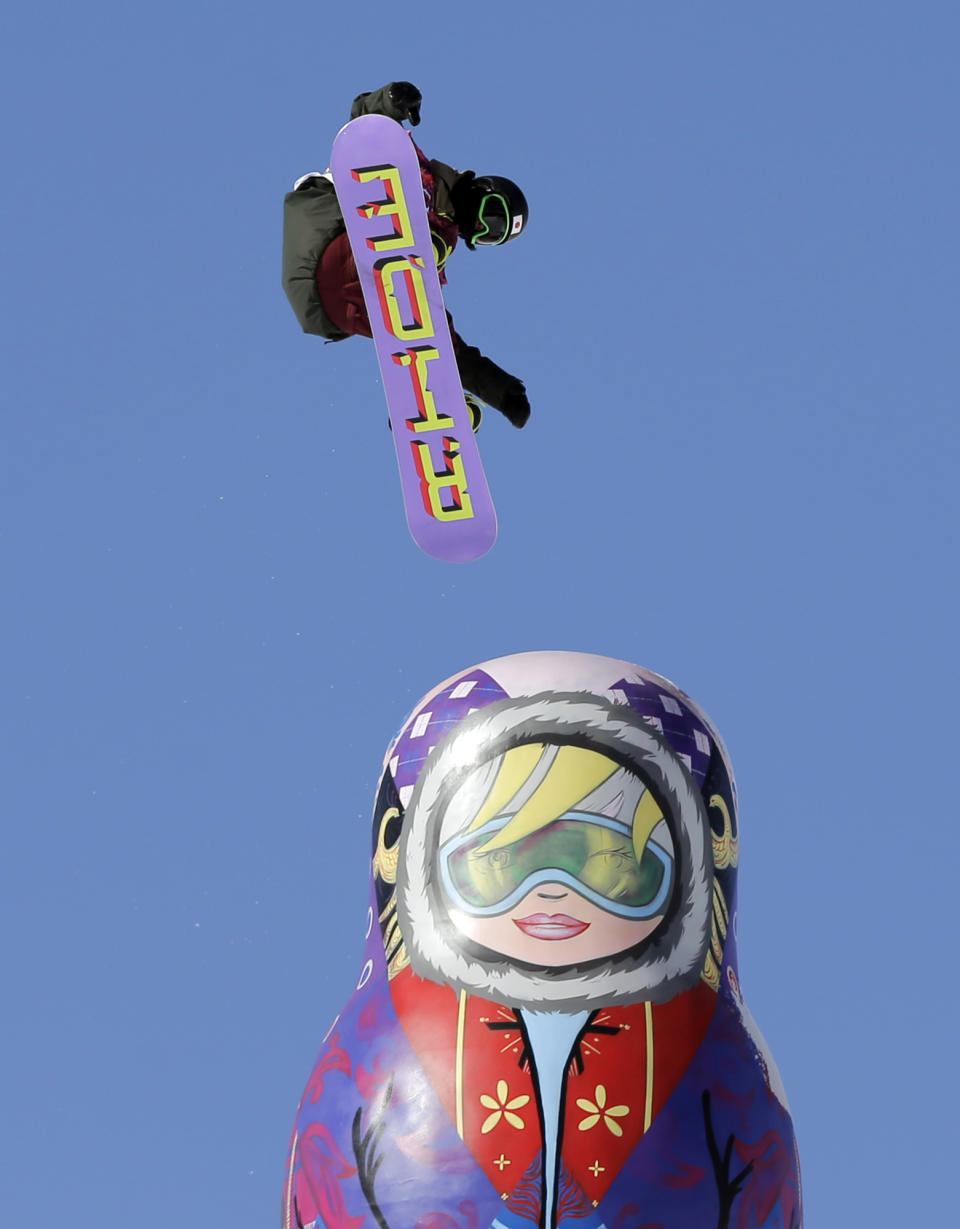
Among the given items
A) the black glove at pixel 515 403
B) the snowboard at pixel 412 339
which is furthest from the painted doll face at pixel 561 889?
the black glove at pixel 515 403

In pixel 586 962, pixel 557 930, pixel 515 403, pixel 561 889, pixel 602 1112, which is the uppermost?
pixel 515 403

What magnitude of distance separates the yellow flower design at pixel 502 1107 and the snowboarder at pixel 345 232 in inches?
179

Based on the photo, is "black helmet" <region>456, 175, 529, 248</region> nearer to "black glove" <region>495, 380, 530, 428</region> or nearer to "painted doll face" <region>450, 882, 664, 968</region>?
"black glove" <region>495, 380, 530, 428</region>

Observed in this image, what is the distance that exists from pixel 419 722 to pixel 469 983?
141 cm

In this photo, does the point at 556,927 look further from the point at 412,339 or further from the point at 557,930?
the point at 412,339

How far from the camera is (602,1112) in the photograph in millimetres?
11664

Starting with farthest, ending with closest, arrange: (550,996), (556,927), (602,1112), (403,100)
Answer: (403,100), (556,927), (550,996), (602,1112)

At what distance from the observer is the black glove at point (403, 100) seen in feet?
46.1

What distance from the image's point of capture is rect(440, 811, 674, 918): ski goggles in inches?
476

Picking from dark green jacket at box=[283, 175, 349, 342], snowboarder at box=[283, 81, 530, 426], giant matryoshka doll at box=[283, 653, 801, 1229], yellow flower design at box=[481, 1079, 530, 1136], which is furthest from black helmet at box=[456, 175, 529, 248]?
yellow flower design at box=[481, 1079, 530, 1136]

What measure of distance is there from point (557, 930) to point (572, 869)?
28 centimetres

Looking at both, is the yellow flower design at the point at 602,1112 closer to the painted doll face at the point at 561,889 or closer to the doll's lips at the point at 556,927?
the painted doll face at the point at 561,889

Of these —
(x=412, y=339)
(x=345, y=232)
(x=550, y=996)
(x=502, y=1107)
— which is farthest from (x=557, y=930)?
(x=345, y=232)

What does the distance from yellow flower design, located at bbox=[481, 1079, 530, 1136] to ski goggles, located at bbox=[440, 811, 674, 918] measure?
83 cm
